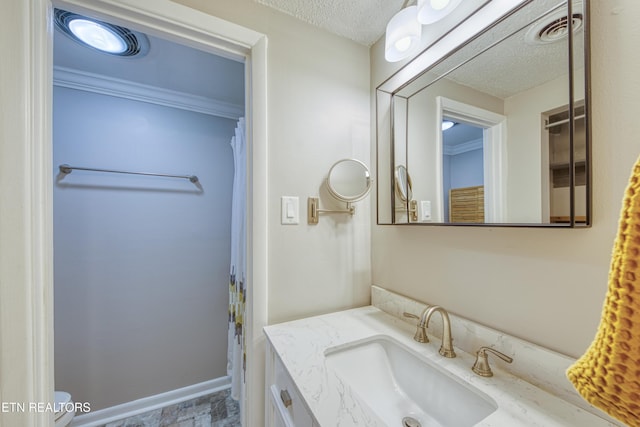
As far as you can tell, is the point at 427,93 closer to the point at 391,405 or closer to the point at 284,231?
the point at 284,231

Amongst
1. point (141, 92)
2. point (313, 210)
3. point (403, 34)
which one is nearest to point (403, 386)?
point (313, 210)

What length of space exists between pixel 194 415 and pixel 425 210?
76.5 inches

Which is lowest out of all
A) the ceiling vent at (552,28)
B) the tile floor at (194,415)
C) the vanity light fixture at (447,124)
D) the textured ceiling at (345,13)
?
the tile floor at (194,415)

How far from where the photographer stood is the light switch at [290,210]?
3.30ft

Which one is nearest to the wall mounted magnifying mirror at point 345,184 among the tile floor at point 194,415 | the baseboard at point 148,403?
the tile floor at point 194,415

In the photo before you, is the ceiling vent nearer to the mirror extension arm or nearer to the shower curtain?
the mirror extension arm

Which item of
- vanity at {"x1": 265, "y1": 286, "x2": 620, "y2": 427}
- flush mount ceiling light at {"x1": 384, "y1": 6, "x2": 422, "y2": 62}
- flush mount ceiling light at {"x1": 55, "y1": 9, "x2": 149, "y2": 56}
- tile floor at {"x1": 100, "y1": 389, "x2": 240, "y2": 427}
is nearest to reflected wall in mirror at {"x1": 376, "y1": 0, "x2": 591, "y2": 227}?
flush mount ceiling light at {"x1": 384, "y1": 6, "x2": 422, "y2": 62}

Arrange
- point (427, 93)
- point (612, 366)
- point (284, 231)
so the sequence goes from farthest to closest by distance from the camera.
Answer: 1. point (284, 231)
2. point (427, 93)
3. point (612, 366)

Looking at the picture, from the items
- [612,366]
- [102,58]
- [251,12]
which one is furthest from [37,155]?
[612,366]

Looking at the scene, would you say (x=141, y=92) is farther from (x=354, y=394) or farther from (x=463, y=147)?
(x=354, y=394)

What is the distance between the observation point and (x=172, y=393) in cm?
161

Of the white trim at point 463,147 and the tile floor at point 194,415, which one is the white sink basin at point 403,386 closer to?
the white trim at point 463,147

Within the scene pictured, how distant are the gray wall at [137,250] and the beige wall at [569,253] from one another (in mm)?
1647

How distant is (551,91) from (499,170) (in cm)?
22
